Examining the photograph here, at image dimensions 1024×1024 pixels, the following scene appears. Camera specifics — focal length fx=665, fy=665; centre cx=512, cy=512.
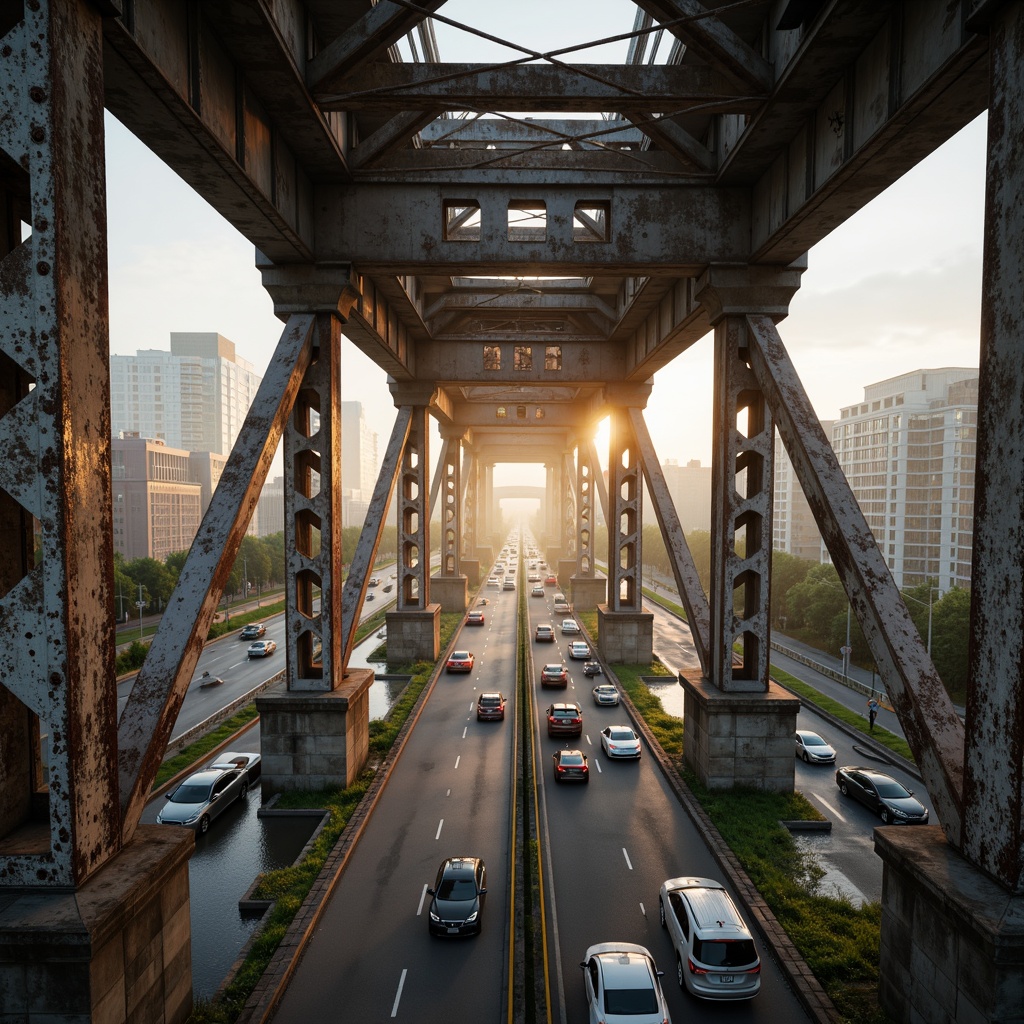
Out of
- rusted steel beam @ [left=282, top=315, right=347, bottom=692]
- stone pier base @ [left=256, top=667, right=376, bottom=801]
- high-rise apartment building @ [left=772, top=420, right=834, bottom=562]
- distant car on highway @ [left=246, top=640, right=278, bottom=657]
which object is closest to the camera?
rusted steel beam @ [left=282, top=315, right=347, bottom=692]

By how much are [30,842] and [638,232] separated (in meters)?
14.6

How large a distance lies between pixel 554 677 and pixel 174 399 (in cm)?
15846

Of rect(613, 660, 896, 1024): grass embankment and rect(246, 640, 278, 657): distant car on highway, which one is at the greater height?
rect(613, 660, 896, 1024): grass embankment

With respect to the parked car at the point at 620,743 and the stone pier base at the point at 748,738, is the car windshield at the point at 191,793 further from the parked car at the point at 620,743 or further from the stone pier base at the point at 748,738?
the stone pier base at the point at 748,738

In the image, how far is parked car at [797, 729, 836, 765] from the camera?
67.0 feet

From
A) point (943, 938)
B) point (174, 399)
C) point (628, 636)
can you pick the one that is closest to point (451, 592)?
point (628, 636)

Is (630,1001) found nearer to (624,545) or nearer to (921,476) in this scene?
(624,545)

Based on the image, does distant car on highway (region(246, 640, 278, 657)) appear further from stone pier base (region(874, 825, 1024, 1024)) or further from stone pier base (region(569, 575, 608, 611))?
stone pier base (region(874, 825, 1024, 1024))

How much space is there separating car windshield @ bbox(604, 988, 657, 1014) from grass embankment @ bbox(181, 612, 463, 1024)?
501 cm

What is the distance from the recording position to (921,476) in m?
70.3

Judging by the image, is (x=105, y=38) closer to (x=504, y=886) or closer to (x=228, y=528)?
(x=228, y=528)

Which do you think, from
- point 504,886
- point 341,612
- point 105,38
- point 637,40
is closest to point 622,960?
point 504,886

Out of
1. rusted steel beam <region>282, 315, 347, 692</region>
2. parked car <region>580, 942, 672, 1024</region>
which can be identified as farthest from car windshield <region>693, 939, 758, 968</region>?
rusted steel beam <region>282, 315, 347, 692</region>

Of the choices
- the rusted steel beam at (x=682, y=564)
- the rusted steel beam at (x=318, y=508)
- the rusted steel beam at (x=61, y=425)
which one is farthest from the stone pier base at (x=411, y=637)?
the rusted steel beam at (x=61, y=425)
